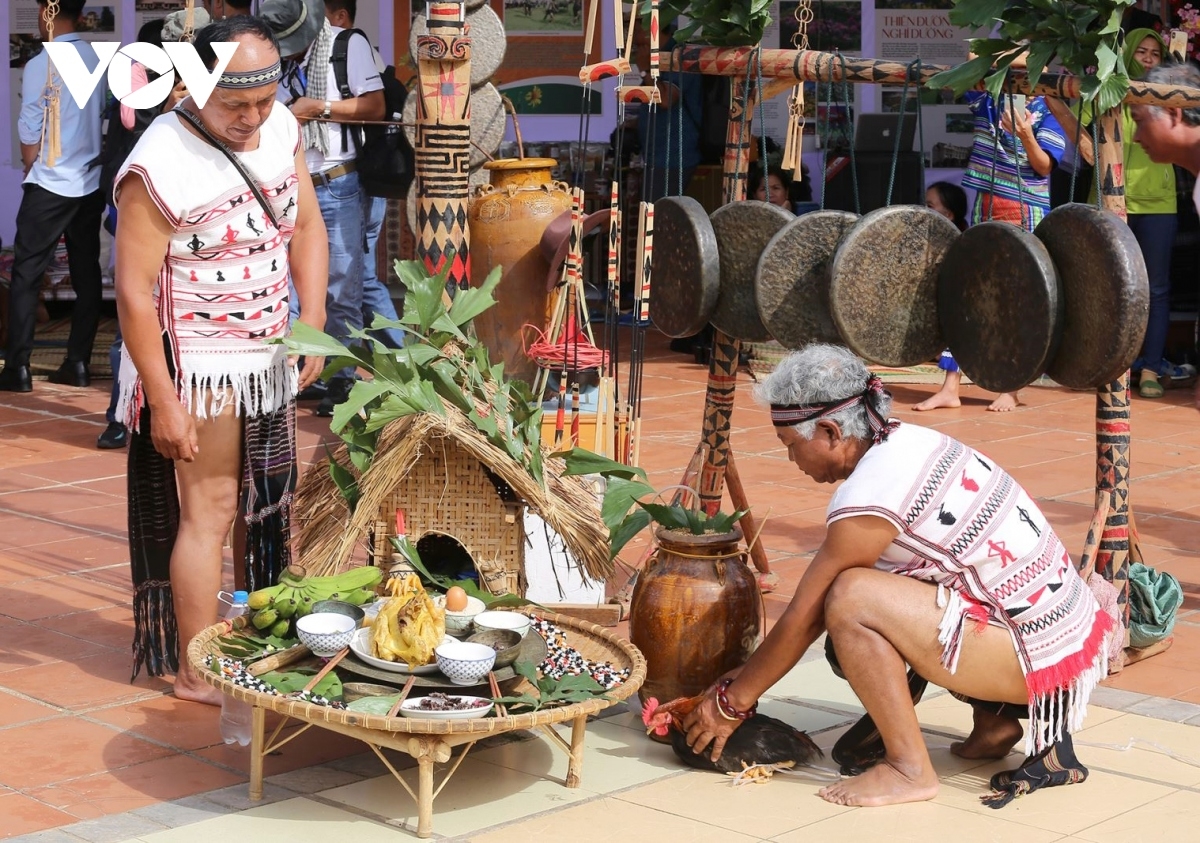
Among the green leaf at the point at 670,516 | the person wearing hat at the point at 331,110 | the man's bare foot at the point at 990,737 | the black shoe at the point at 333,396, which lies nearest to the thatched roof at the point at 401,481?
the green leaf at the point at 670,516

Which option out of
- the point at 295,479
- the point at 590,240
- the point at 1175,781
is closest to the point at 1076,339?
the point at 1175,781

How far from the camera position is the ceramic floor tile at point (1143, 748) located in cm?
387

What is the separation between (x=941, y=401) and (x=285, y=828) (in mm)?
5629

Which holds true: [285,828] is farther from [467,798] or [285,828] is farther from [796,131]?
[796,131]

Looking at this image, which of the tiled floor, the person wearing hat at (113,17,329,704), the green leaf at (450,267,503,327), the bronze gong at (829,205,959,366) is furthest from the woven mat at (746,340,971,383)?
the person wearing hat at (113,17,329,704)

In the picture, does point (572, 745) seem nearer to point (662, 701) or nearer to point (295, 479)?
point (662, 701)

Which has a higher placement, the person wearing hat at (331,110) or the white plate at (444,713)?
the person wearing hat at (331,110)

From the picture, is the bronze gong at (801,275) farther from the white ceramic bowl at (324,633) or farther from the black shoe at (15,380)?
the black shoe at (15,380)

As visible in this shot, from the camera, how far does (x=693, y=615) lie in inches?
156

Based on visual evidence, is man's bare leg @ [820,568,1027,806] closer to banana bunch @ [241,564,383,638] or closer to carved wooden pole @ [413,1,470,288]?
banana bunch @ [241,564,383,638]

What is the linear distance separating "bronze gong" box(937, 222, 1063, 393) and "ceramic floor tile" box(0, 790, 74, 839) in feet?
8.41

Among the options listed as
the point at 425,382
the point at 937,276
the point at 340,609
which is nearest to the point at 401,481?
the point at 425,382

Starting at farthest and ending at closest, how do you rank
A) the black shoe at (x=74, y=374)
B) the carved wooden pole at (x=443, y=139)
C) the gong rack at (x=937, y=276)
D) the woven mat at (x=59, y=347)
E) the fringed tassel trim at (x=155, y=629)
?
the woven mat at (x=59, y=347) → the black shoe at (x=74, y=374) → the carved wooden pole at (x=443, y=139) → the fringed tassel trim at (x=155, y=629) → the gong rack at (x=937, y=276)

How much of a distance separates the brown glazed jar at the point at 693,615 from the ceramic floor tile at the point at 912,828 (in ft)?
1.83
